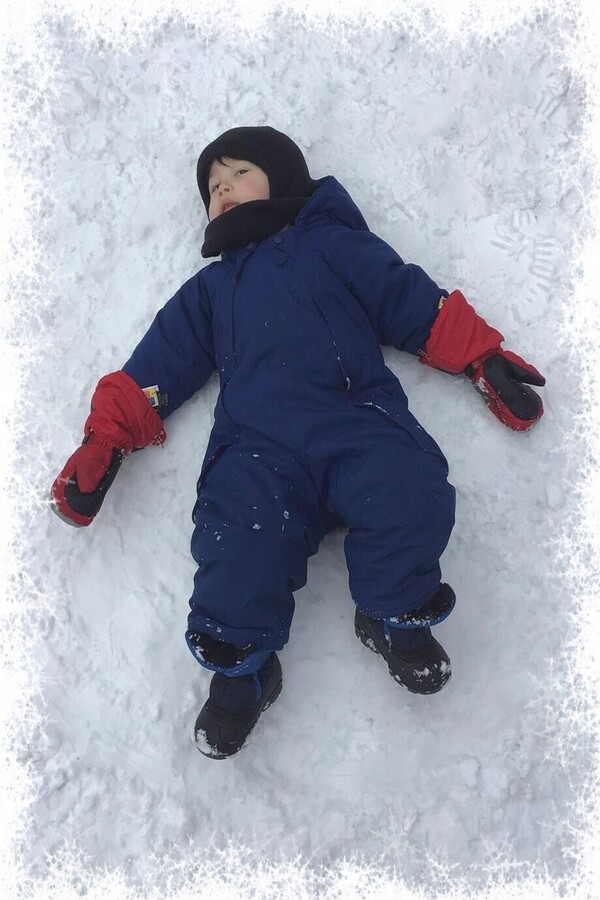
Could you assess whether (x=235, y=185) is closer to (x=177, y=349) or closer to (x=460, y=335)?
(x=177, y=349)

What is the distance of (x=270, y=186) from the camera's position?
1725 millimetres

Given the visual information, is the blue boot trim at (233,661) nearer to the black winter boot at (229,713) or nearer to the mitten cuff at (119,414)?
the black winter boot at (229,713)

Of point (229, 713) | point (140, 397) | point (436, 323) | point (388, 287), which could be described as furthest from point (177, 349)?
point (229, 713)

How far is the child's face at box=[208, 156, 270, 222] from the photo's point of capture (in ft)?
5.61

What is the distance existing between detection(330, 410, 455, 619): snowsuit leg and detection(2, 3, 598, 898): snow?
238 mm

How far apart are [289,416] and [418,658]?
2.04ft

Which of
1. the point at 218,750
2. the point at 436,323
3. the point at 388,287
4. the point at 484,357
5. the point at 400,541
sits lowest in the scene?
the point at 218,750

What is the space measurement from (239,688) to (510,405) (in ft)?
3.12

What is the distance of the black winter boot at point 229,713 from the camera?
1.49 m

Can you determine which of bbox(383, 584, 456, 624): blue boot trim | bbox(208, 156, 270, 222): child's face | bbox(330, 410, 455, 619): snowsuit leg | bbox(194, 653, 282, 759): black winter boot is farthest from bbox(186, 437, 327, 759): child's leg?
bbox(208, 156, 270, 222): child's face

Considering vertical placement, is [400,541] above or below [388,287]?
below

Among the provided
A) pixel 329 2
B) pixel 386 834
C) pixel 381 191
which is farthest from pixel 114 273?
pixel 386 834

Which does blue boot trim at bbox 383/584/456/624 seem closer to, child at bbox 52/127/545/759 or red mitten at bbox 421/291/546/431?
child at bbox 52/127/545/759

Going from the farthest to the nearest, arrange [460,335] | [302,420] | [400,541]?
[460,335] → [302,420] → [400,541]
